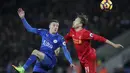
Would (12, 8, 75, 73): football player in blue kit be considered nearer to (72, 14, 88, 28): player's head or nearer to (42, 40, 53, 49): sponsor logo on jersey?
(42, 40, 53, 49): sponsor logo on jersey

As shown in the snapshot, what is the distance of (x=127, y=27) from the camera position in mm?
19422

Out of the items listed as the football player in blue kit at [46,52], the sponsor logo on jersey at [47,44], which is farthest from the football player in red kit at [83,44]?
the sponsor logo on jersey at [47,44]

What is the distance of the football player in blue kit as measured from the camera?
923 cm

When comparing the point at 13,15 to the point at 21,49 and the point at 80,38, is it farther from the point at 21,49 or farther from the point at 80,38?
the point at 80,38

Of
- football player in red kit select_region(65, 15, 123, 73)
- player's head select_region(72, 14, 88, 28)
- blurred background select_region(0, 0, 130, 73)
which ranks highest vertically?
player's head select_region(72, 14, 88, 28)

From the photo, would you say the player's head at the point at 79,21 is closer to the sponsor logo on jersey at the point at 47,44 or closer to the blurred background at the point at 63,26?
the sponsor logo on jersey at the point at 47,44

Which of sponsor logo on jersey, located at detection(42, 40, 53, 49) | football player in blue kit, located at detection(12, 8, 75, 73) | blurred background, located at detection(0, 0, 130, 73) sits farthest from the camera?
blurred background, located at detection(0, 0, 130, 73)

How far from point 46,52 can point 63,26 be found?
8.96 meters

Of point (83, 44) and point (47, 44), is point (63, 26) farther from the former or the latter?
point (47, 44)

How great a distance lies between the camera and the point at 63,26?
60.2 ft

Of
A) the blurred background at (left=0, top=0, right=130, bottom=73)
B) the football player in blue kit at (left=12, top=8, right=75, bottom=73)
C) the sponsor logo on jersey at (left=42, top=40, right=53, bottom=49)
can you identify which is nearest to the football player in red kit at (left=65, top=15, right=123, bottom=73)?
the football player in blue kit at (left=12, top=8, right=75, bottom=73)

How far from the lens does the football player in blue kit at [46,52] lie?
9.23m

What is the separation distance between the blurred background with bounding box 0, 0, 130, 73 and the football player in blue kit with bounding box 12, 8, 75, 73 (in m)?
6.85

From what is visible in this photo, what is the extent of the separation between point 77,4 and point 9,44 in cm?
362
